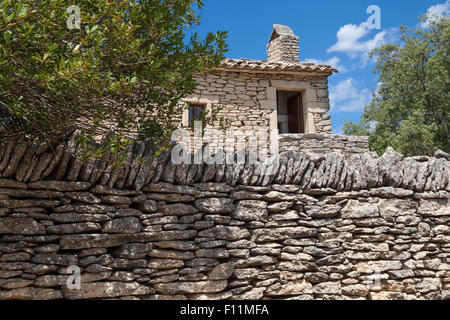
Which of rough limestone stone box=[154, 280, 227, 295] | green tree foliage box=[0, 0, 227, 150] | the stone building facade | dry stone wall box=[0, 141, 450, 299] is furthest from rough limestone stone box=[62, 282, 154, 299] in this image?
the stone building facade

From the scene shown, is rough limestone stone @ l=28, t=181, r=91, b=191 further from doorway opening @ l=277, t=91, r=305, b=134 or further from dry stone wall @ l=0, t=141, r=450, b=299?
doorway opening @ l=277, t=91, r=305, b=134

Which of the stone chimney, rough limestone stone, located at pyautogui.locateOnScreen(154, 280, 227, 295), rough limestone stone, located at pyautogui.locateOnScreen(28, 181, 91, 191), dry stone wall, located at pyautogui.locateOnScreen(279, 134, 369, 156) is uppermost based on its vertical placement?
the stone chimney

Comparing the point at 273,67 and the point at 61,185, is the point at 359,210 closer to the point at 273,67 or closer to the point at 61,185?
the point at 61,185

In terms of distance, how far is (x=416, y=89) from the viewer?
60.5 feet

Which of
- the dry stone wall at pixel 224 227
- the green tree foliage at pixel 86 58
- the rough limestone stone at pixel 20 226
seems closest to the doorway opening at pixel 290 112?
the dry stone wall at pixel 224 227

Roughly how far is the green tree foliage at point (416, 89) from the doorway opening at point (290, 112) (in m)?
7.14

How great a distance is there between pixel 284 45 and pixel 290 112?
6.63 feet

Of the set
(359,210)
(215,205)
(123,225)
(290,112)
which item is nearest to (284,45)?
(290,112)

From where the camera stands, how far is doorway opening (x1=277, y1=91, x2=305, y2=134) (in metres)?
10.9

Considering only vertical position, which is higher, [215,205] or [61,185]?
[61,185]

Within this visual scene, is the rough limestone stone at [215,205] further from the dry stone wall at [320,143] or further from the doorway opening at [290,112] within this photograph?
the doorway opening at [290,112]

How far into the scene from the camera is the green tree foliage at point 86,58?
2.64 meters

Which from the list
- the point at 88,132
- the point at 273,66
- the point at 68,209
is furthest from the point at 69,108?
the point at 273,66

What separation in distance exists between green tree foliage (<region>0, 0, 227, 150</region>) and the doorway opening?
285 inches
